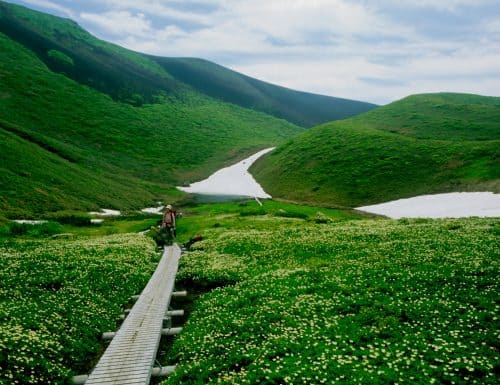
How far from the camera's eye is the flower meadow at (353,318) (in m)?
14.2

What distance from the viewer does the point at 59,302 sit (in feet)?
70.4

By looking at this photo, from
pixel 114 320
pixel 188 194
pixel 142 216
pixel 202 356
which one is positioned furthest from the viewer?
pixel 188 194

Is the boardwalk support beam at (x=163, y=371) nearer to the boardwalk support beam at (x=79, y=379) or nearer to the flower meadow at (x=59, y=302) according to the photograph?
the boardwalk support beam at (x=79, y=379)

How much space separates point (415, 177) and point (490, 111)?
84781 millimetres

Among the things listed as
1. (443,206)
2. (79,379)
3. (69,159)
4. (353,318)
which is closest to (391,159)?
(443,206)

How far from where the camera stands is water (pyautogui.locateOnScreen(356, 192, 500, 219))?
71.2 metres

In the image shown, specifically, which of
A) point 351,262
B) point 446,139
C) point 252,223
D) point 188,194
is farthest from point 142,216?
point 446,139

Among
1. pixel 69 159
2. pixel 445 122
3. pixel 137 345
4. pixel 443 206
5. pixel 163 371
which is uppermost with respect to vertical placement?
pixel 445 122

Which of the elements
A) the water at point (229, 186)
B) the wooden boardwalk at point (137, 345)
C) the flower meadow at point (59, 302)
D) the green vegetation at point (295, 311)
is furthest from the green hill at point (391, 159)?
the wooden boardwalk at point (137, 345)

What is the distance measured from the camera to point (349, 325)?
57.8ft

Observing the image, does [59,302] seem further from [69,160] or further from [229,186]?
[229,186]

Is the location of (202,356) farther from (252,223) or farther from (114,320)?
(252,223)

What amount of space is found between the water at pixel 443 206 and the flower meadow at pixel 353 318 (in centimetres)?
4395

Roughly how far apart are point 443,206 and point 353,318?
70997 millimetres
